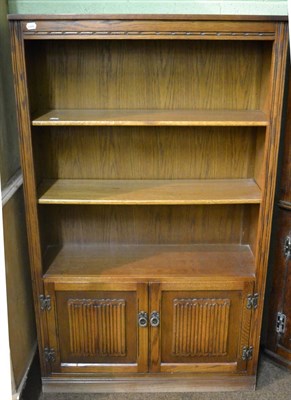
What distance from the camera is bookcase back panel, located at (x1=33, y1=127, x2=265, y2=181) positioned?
1.83m

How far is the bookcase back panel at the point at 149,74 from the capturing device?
5.65 feet

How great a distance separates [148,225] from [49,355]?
2.23 ft

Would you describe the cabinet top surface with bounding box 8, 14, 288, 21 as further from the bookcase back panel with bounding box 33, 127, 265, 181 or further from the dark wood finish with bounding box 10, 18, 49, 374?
the bookcase back panel with bounding box 33, 127, 265, 181

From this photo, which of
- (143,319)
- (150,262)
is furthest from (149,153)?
(143,319)

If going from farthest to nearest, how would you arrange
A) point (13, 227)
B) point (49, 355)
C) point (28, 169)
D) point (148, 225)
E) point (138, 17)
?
1. point (148, 225)
2. point (49, 355)
3. point (13, 227)
4. point (28, 169)
5. point (138, 17)

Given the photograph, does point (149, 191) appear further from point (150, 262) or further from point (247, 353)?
point (247, 353)

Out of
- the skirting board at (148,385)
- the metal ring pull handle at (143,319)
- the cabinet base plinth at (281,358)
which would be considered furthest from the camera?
the cabinet base plinth at (281,358)

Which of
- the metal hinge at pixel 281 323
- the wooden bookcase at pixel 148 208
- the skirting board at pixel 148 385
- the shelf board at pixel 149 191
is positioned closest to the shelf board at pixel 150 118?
the wooden bookcase at pixel 148 208

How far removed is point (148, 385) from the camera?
1.89 m

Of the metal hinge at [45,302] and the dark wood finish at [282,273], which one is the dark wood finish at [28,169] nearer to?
the metal hinge at [45,302]

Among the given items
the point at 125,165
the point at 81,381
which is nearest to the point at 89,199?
the point at 125,165

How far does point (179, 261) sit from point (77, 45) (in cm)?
96

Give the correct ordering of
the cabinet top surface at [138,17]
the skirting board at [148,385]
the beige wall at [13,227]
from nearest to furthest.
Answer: the cabinet top surface at [138,17]
the beige wall at [13,227]
the skirting board at [148,385]

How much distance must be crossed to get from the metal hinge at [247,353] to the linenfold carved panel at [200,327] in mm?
78
